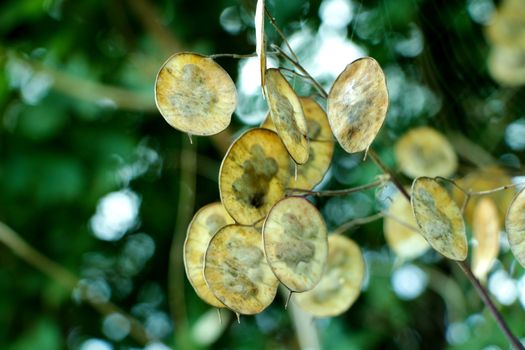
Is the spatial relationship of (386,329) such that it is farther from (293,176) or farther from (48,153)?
(293,176)

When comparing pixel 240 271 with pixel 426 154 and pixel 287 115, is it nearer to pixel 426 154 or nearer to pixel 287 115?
pixel 287 115

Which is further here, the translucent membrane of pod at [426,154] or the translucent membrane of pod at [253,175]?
the translucent membrane of pod at [426,154]

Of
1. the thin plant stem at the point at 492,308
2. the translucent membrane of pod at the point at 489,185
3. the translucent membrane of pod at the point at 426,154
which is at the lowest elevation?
the translucent membrane of pod at the point at 489,185

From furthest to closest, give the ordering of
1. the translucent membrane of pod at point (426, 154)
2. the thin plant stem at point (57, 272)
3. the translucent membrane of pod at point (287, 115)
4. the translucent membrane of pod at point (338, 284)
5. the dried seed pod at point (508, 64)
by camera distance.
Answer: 1. the thin plant stem at point (57, 272)
2. the dried seed pod at point (508, 64)
3. the translucent membrane of pod at point (426, 154)
4. the translucent membrane of pod at point (338, 284)
5. the translucent membrane of pod at point (287, 115)

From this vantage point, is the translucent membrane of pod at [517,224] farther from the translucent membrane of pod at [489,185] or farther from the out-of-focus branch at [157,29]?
the out-of-focus branch at [157,29]

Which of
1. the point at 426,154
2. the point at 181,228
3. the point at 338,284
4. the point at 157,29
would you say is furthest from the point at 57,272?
the point at 338,284

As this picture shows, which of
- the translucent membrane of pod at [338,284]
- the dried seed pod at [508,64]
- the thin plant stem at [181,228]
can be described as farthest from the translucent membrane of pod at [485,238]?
the thin plant stem at [181,228]

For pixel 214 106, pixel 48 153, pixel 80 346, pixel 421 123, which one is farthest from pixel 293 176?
→ pixel 80 346
